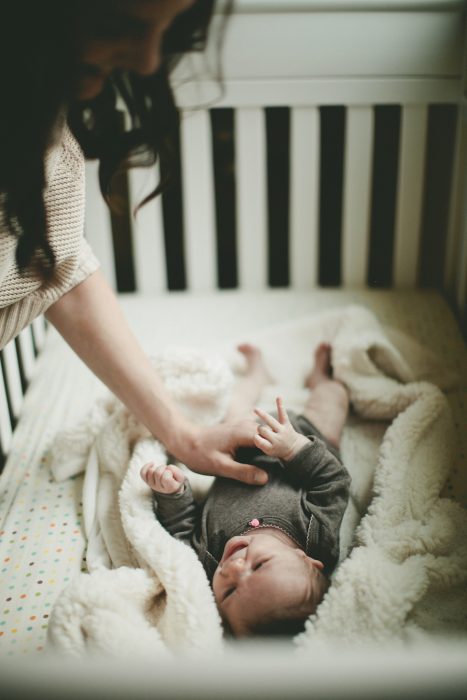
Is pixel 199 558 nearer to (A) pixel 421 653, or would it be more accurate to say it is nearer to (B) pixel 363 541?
(B) pixel 363 541

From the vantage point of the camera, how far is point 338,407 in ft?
3.77

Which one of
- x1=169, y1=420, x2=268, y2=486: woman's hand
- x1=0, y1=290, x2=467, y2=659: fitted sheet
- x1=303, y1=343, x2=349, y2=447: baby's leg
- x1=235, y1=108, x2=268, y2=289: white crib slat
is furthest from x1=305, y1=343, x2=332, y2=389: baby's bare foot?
x1=235, y1=108, x2=268, y2=289: white crib slat

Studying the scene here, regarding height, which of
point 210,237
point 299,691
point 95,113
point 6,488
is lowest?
point 6,488

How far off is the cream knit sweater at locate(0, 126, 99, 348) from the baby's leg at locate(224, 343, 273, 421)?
0.38 m

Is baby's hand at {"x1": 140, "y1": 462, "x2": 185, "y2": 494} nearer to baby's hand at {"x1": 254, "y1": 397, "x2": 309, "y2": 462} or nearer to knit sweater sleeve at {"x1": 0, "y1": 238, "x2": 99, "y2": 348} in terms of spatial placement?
baby's hand at {"x1": 254, "y1": 397, "x2": 309, "y2": 462}

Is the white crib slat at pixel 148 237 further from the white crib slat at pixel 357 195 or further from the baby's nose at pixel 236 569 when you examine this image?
the baby's nose at pixel 236 569

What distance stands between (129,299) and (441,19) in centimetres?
88

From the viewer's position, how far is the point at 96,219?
1.49 meters

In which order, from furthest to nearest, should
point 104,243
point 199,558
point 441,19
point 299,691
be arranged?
point 104,243 → point 441,19 → point 199,558 → point 299,691

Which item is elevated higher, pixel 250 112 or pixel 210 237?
pixel 250 112

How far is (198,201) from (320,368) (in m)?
0.52

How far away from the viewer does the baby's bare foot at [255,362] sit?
1.26 m

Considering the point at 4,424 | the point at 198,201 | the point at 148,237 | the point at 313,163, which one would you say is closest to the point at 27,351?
the point at 4,424

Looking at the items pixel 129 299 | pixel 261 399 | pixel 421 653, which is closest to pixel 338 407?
pixel 261 399
